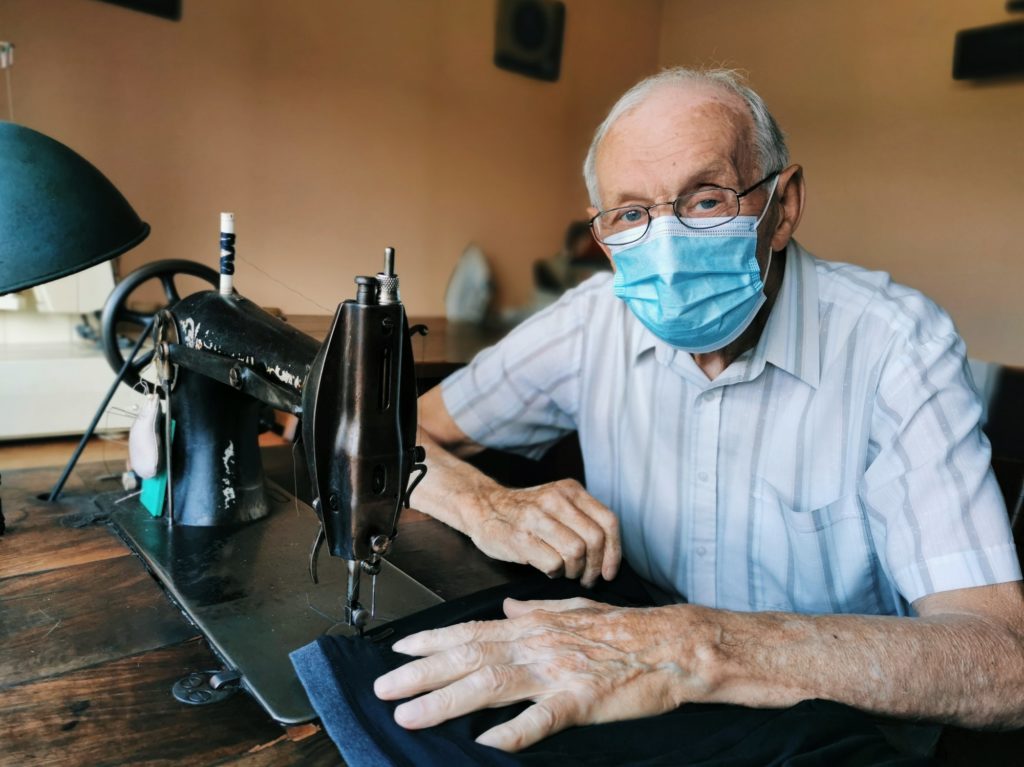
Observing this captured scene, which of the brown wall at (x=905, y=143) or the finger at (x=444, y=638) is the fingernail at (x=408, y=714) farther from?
the brown wall at (x=905, y=143)

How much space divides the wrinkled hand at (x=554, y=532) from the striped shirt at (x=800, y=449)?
0.30 meters

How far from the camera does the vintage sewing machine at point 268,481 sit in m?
0.87

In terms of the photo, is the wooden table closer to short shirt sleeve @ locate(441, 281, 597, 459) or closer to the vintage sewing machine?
the vintage sewing machine

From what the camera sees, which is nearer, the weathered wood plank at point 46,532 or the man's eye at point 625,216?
the weathered wood plank at point 46,532

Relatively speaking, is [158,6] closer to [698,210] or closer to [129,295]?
[129,295]

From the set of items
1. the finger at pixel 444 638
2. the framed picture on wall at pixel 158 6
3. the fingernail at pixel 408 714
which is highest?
the framed picture on wall at pixel 158 6

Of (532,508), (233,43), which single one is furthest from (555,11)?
(532,508)

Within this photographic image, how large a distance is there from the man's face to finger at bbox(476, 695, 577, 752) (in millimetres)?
805

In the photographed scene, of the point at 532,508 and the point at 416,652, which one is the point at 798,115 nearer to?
the point at 532,508

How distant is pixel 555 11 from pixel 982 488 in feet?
11.0

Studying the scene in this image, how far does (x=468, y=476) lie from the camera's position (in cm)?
141

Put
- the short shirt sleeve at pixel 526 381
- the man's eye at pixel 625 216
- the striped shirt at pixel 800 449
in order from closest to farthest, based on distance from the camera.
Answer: the striped shirt at pixel 800 449
the man's eye at pixel 625 216
the short shirt sleeve at pixel 526 381

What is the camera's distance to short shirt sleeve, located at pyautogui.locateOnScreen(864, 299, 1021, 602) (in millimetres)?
996

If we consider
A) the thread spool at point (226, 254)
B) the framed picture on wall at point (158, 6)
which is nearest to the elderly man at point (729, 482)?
the thread spool at point (226, 254)
